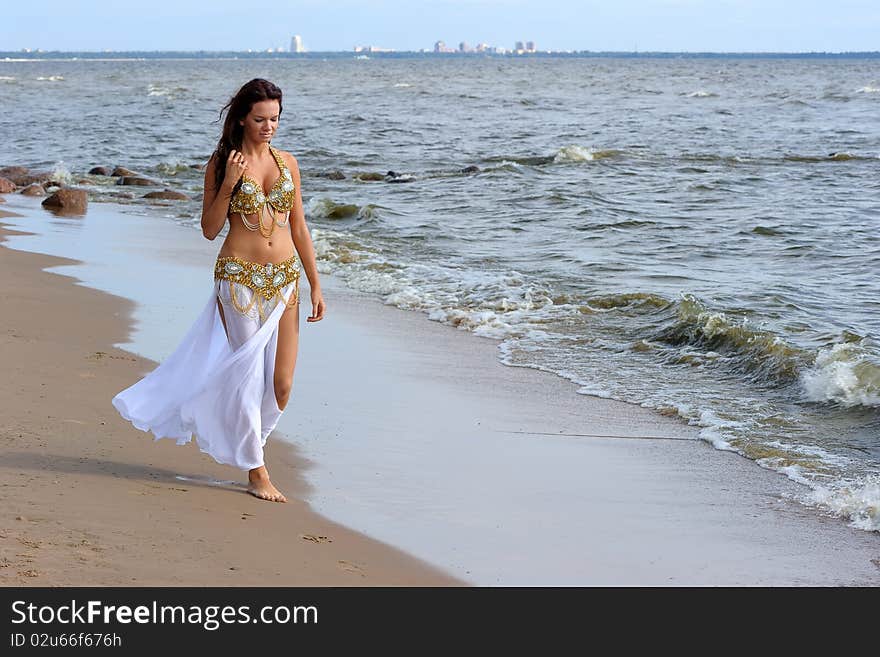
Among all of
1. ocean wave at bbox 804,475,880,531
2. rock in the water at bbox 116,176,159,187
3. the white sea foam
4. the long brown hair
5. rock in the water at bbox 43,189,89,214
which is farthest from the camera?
the white sea foam

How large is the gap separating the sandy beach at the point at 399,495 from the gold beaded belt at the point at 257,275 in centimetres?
91

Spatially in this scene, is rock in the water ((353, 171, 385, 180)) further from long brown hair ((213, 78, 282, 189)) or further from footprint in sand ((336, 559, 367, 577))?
footprint in sand ((336, 559, 367, 577))

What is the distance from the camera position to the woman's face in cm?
483

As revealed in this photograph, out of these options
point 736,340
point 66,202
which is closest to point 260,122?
point 736,340

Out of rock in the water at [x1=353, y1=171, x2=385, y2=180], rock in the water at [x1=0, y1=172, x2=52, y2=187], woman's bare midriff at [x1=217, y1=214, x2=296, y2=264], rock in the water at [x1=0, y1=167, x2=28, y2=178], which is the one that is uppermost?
woman's bare midriff at [x1=217, y1=214, x2=296, y2=264]

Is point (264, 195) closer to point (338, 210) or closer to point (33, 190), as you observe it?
point (338, 210)

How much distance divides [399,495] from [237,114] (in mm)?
1836

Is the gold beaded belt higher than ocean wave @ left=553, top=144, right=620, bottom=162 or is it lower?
higher

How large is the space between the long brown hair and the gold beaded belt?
340mm

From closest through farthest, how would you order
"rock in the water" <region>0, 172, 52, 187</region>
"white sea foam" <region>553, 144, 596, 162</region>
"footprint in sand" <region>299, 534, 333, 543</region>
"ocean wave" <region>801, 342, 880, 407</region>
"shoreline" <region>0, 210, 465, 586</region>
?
"shoreline" <region>0, 210, 465, 586</region> → "footprint in sand" <region>299, 534, 333, 543</region> → "ocean wave" <region>801, 342, 880, 407</region> → "rock in the water" <region>0, 172, 52, 187</region> → "white sea foam" <region>553, 144, 596, 162</region>

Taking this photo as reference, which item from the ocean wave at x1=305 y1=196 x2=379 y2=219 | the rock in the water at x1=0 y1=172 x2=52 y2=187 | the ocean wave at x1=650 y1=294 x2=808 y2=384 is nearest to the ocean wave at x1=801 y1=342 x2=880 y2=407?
the ocean wave at x1=650 y1=294 x2=808 y2=384

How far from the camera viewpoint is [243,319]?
491 centimetres
